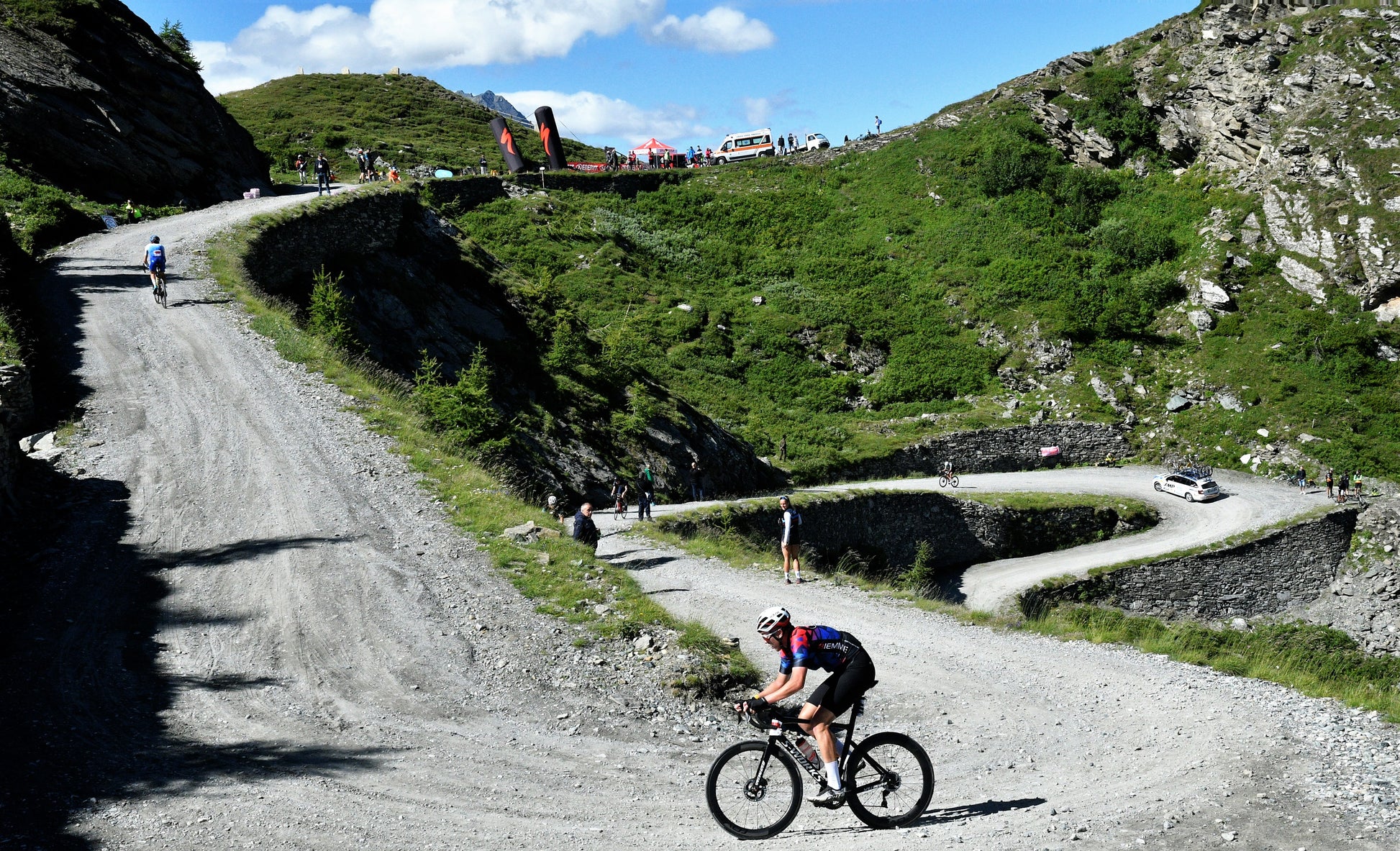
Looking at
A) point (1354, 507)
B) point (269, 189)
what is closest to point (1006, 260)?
point (1354, 507)

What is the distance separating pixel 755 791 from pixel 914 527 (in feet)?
84.5

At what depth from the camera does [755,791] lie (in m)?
7.61

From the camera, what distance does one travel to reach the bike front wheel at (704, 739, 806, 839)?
7566 millimetres

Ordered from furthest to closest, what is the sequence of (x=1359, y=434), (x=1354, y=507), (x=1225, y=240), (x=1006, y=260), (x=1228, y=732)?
(x=1006, y=260) < (x=1225, y=240) < (x=1359, y=434) < (x=1354, y=507) < (x=1228, y=732)

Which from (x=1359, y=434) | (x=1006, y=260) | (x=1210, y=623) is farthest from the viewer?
(x=1006, y=260)

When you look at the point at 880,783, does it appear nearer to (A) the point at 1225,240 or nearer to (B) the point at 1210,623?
(B) the point at 1210,623

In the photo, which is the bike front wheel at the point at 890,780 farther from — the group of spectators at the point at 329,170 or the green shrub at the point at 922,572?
the group of spectators at the point at 329,170

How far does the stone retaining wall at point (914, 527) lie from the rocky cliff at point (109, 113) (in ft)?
95.1

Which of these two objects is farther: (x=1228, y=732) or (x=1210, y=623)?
(x=1210, y=623)

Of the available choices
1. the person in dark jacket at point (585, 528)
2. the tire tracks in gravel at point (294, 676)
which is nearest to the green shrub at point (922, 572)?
the person in dark jacket at point (585, 528)

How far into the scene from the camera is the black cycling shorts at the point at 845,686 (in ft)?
24.1

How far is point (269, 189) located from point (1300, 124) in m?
A: 58.3

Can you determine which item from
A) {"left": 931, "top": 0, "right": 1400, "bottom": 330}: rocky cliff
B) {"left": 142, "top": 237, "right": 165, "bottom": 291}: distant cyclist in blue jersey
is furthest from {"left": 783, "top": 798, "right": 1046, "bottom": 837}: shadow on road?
{"left": 931, "top": 0, "right": 1400, "bottom": 330}: rocky cliff

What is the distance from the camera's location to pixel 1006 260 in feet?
172
